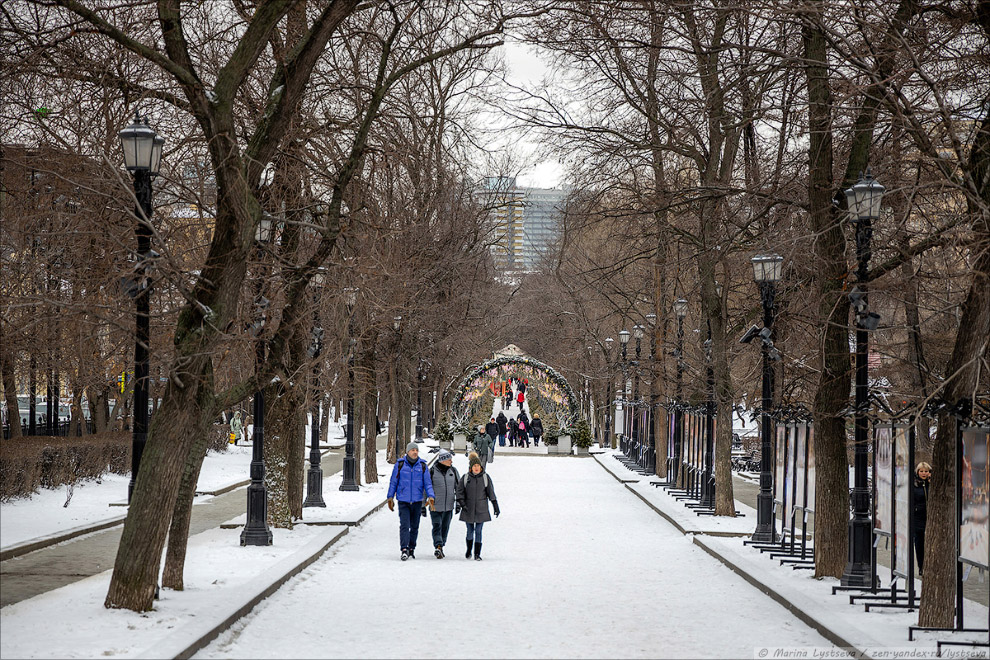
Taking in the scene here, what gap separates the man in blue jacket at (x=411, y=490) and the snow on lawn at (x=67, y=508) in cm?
539

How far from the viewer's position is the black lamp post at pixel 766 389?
63.6 ft

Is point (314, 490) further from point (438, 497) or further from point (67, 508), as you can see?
point (438, 497)

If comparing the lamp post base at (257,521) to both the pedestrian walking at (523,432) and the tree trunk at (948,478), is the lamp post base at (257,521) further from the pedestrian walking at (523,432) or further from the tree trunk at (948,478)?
the pedestrian walking at (523,432)

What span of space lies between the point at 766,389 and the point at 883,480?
7428mm

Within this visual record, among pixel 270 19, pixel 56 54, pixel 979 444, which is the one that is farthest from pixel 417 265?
pixel 979 444

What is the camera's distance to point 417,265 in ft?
96.6

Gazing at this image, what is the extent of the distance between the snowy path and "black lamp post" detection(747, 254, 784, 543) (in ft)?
4.44

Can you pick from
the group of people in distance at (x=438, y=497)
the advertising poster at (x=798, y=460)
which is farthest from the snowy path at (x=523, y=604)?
the advertising poster at (x=798, y=460)

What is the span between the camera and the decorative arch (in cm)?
5678

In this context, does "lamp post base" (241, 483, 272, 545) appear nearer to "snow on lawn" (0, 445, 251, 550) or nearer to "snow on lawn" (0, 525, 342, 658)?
"snow on lawn" (0, 525, 342, 658)

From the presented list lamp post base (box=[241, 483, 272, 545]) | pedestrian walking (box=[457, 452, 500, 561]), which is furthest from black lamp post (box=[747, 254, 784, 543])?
lamp post base (box=[241, 483, 272, 545])

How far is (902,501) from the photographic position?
42.0ft

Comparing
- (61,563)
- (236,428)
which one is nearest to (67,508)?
(61,563)

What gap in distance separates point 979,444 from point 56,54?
11044 millimetres
